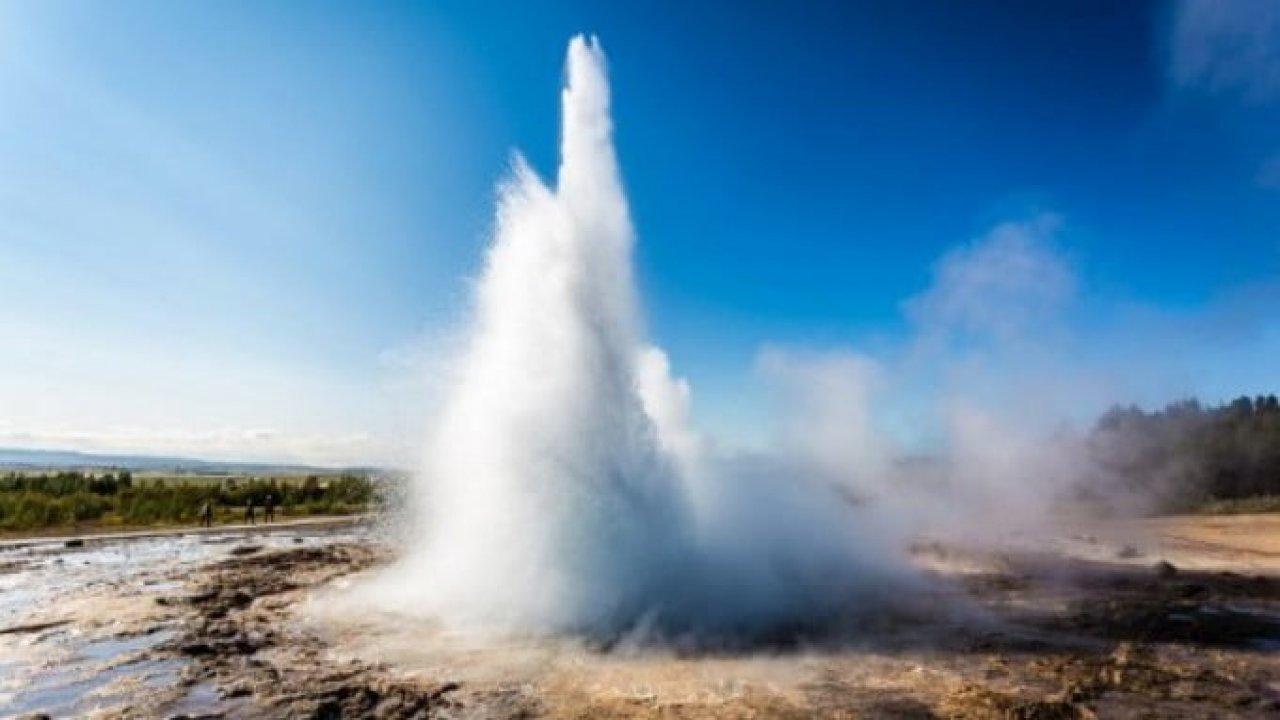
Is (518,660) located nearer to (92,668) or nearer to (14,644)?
(92,668)

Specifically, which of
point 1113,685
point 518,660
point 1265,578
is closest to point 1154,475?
point 1265,578

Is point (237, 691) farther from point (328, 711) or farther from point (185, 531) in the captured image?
point (185, 531)

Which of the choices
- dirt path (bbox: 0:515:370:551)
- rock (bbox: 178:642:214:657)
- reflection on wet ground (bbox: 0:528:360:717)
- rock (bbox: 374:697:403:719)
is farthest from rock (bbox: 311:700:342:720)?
dirt path (bbox: 0:515:370:551)

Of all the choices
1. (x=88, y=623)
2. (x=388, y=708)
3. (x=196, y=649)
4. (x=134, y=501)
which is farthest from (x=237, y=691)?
(x=134, y=501)

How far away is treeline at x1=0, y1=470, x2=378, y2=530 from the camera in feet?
93.9

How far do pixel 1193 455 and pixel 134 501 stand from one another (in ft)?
129

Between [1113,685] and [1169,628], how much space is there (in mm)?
3738

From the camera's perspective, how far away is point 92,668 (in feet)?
31.5

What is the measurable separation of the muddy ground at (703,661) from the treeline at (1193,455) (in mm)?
12608

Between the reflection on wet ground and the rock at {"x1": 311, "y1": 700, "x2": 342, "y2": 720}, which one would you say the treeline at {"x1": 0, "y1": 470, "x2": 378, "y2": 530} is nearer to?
the reflection on wet ground

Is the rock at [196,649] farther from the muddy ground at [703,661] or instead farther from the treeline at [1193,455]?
the treeline at [1193,455]

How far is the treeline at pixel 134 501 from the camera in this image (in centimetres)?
2862

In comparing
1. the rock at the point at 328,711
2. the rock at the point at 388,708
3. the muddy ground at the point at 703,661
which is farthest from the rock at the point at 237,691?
A: the rock at the point at 388,708

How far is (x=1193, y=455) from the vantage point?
31.9 meters
